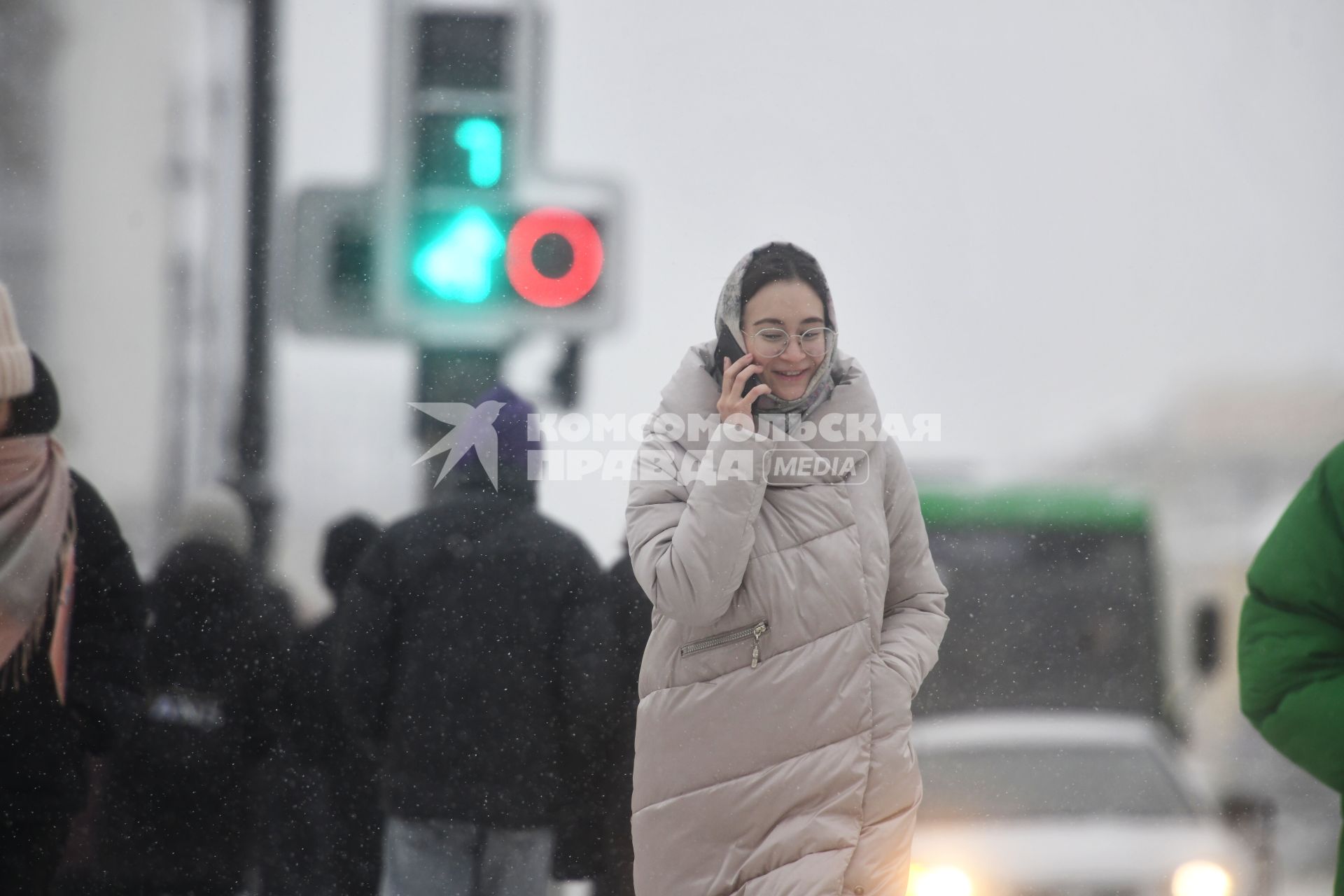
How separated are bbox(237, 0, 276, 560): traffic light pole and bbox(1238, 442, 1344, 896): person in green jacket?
103 inches

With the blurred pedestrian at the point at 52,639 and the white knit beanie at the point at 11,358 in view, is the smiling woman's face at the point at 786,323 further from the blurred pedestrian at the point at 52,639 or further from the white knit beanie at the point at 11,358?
the white knit beanie at the point at 11,358

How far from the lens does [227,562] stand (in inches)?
151

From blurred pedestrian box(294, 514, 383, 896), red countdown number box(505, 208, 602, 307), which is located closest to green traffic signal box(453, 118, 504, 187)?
red countdown number box(505, 208, 602, 307)

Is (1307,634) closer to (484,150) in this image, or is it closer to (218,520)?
(484,150)

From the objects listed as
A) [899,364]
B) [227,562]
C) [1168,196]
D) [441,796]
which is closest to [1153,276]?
[1168,196]

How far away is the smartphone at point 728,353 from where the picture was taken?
9.84 ft

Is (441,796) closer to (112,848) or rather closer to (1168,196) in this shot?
(112,848)

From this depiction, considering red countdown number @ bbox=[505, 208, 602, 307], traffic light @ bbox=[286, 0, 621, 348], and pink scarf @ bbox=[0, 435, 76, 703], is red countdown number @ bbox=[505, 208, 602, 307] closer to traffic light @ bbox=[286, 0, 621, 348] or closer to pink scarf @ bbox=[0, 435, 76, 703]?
traffic light @ bbox=[286, 0, 621, 348]

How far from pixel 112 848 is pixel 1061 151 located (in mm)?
3424

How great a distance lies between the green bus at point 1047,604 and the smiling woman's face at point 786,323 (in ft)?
3.18

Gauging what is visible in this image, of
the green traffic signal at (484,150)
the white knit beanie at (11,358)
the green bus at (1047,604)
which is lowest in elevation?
the green bus at (1047,604)

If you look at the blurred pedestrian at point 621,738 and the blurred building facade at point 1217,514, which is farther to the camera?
the blurred building facade at point 1217,514

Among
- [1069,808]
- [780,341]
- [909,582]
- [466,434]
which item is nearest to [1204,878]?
[1069,808]

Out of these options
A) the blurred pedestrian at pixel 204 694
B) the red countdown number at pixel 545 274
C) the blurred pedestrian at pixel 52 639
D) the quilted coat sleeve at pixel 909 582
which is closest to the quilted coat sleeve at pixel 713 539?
the quilted coat sleeve at pixel 909 582
